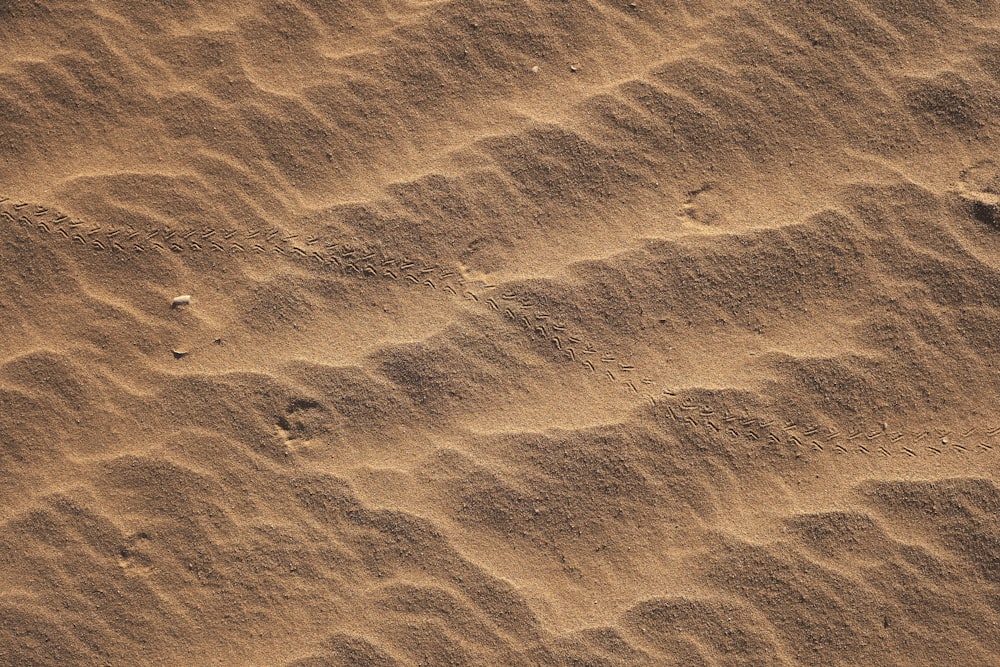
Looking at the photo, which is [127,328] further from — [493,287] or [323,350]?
[493,287]

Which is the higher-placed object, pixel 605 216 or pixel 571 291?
pixel 605 216

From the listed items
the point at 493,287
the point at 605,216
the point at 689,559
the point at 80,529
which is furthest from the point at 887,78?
the point at 80,529

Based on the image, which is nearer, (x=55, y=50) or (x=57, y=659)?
(x=57, y=659)
